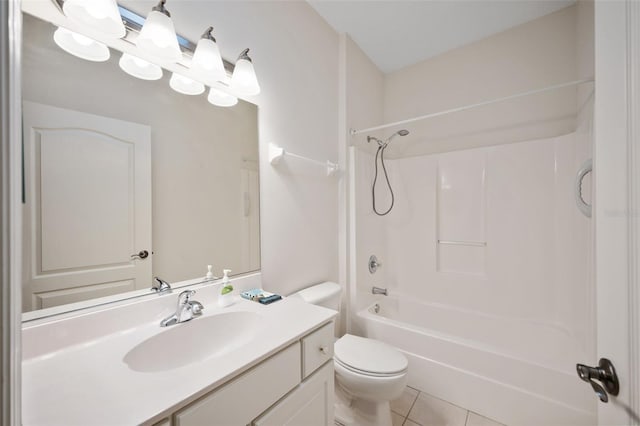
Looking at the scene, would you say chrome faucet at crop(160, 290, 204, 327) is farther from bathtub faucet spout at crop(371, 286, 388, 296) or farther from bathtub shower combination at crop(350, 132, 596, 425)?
bathtub faucet spout at crop(371, 286, 388, 296)

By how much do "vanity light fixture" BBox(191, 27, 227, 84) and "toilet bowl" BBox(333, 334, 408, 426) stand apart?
1547mm

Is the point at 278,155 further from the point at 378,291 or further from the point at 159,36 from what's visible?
the point at 378,291

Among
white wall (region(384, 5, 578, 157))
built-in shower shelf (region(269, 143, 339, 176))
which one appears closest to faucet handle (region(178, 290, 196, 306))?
built-in shower shelf (region(269, 143, 339, 176))

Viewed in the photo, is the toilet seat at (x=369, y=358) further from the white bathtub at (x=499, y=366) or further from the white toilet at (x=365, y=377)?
→ the white bathtub at (x=499, y=366)

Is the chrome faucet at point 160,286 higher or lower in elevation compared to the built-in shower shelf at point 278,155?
lower

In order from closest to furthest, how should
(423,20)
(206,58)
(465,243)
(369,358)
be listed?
(206,58) < (369,358) < (423,20) < (465,243)

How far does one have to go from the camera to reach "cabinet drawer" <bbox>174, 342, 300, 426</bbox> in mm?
630

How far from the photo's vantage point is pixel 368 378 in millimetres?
1275

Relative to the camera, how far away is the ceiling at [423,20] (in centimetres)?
180

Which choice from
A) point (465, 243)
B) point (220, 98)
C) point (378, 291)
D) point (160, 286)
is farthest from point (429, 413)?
point (220, 98)

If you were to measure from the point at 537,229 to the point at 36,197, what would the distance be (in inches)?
109

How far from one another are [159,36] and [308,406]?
4.89 ft

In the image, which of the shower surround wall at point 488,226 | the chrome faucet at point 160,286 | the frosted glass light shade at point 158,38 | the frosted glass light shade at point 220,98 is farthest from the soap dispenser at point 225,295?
the shower surround wall at point 488,226

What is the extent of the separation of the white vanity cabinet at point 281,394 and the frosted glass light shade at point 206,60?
1.19 meters
